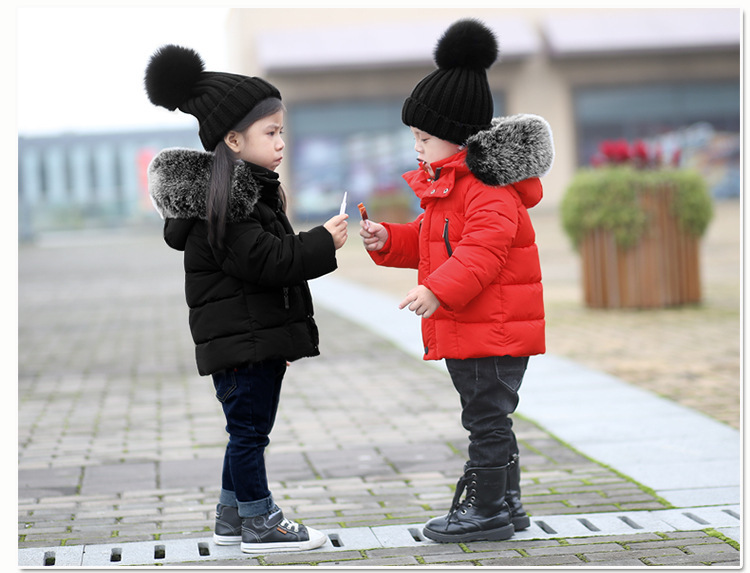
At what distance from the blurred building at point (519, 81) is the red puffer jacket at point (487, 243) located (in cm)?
2838

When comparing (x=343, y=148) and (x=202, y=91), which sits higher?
(x=343, y=148)

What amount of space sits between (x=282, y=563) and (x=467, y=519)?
0.62 metres

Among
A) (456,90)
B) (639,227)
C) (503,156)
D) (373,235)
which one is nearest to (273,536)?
(373,235)

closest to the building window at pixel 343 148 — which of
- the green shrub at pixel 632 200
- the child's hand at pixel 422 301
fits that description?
the green shrub at pixel 632 200

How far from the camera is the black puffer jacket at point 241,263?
315 cm

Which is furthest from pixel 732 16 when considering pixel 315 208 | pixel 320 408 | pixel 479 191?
pixel 479 191

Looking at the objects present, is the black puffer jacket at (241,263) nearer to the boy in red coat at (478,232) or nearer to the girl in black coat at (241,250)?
the girl in black coat at (241,250)

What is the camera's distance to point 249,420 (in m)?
3.29

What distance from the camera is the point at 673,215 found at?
9.42 m

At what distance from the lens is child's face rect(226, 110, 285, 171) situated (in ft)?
10.6

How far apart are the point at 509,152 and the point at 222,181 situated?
90cm

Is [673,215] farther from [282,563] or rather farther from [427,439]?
[282,563]

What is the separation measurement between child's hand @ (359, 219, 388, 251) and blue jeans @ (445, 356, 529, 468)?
1.50ft

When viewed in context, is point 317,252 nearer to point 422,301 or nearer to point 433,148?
point 422,301
